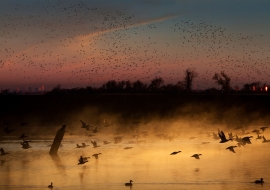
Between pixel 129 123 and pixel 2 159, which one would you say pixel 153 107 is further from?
pixel 2 159

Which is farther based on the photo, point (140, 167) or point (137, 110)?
point (137, 110)

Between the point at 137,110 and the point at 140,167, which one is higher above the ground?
the point at 137,110

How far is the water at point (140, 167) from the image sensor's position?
648 inches

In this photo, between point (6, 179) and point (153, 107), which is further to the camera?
point (153, 107)

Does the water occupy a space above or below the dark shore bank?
below

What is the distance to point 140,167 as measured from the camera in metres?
19.5

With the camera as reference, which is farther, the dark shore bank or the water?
the dark shore bank

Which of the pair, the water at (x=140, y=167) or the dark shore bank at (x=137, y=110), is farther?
the dark shore bank at (x=137, y=110)

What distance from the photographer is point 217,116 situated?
4409cm

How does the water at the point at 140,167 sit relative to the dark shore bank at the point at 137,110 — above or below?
below

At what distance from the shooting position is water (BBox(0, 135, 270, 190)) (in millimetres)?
16469

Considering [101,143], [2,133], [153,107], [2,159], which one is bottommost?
[2,159]

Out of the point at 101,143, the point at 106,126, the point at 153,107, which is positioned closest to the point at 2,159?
the point at 101,143

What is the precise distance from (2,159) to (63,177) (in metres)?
5.01
